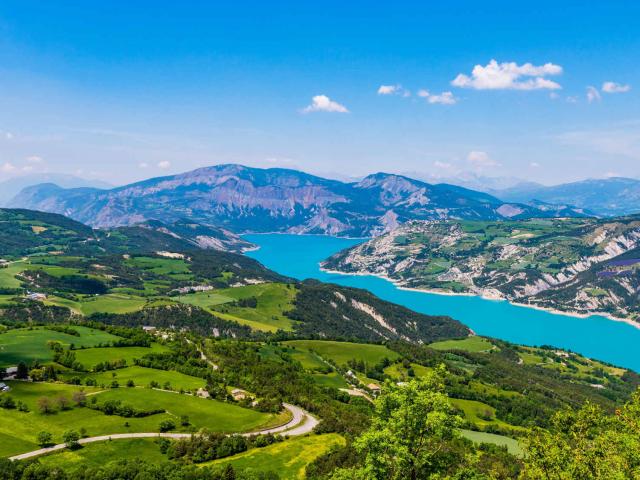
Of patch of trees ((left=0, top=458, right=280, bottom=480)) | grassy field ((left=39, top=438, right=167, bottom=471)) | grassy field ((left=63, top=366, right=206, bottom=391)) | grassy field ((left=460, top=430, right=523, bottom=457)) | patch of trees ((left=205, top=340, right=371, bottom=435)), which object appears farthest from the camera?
grassy field ((left=460, top=430, right=523, bottom=457))

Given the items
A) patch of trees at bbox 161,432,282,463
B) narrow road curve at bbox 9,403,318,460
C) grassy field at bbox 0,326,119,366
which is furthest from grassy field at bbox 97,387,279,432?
grassy field at bbox 0,326,119,366

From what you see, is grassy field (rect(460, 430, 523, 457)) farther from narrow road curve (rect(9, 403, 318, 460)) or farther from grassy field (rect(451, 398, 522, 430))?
narrow road curve (rect(9, 403, 318, 460))

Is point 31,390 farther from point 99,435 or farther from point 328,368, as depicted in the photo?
point 328,368

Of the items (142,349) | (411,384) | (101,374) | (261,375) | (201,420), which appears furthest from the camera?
(142,349)

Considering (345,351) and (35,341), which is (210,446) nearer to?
(35,341)

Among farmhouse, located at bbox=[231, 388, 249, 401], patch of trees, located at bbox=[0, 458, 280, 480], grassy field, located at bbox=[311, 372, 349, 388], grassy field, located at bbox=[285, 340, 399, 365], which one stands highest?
patch of trees, located at bbox=[0, 458, 280, 480]

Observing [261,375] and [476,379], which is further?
[476,379]

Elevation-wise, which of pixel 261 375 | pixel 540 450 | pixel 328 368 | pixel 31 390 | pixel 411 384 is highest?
pixel 411 384

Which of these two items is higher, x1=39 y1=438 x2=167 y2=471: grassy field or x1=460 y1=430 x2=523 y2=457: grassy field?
x1=39 y1=438 x2=167 y2=471: grassy field

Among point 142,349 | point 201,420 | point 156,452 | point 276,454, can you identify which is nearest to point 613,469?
point 276,454
